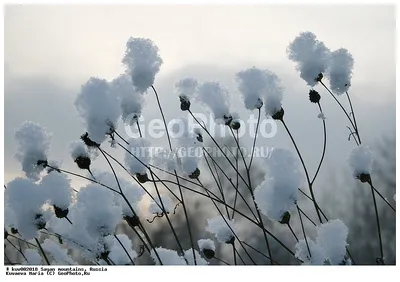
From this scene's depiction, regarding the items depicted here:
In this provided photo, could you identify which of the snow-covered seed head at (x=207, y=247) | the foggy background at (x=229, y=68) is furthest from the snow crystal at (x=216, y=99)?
the snow-covered seed head at (x=207, y=247)

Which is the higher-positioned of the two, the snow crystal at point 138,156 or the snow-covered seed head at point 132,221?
the snow crystal at point 138,156

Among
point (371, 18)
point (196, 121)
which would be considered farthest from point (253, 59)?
point (371, 18)

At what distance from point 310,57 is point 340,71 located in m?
0.09

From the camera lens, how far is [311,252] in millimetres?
1395

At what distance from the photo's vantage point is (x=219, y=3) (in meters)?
1.76

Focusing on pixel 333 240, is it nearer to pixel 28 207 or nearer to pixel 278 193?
pixel 278 193

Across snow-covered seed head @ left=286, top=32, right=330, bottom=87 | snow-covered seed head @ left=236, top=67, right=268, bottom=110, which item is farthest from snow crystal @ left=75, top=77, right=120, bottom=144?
snow-covered seed head @ left=286, top=32, right=330, bottom=87

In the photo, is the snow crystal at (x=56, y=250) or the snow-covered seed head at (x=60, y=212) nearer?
the snow-covered seed head at (x=60, y=212)

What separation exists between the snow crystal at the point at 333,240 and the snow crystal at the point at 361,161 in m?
0.15

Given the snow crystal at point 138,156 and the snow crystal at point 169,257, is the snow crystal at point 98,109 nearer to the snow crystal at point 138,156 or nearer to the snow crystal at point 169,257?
the snow crystal at point 138,156

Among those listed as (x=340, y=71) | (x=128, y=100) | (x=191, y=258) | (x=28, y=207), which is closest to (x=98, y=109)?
(x=128, y=100)

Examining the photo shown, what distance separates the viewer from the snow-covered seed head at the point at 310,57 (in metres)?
1.42

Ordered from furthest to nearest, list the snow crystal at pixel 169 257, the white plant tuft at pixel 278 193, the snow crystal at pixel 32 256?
the snow crystal at pixel 32 256 < the snow crystal at pixel 169 257 < the white plant tuft at pixel 278 193

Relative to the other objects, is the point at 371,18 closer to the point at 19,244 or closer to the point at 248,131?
the point at 248,131
